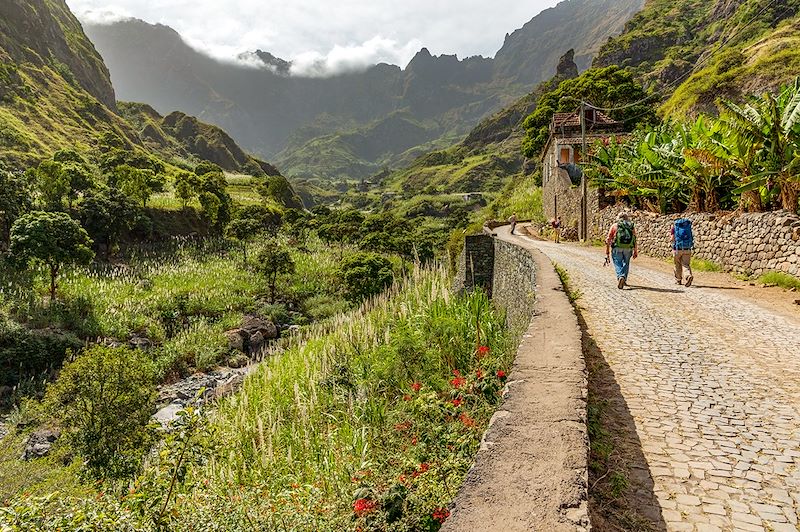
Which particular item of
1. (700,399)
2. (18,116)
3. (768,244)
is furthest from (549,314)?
(18,116)

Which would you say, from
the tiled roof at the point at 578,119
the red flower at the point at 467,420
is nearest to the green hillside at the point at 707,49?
the tiled roof at the point at 578,119

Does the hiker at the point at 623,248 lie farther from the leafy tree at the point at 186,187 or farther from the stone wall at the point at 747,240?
the leafy tree at the point at 186,187

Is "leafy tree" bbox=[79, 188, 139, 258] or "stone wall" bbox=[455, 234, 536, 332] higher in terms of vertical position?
"leafy tree" bbox=[79, 188, 139, 258]

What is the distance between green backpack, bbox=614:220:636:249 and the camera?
9.68 m

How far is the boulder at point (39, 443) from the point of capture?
50.8ft

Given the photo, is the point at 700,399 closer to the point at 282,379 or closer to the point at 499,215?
the point at 282,379

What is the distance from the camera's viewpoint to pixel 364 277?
3216cm

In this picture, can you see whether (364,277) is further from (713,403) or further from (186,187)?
(713,403)

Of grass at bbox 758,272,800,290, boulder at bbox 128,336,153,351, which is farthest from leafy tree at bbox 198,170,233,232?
grass at bbox 758,272,800,290

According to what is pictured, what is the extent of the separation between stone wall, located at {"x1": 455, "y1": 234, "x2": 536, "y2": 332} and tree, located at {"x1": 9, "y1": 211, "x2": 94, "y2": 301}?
2240 cm

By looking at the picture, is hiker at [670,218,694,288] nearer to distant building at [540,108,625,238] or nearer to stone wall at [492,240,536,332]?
stone wall at [492,240,536,332]

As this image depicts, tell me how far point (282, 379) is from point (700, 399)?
11.3 meters

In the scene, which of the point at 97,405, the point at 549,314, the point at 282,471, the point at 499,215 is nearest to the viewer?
the point at 549,314

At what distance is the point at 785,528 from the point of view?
101 inches
